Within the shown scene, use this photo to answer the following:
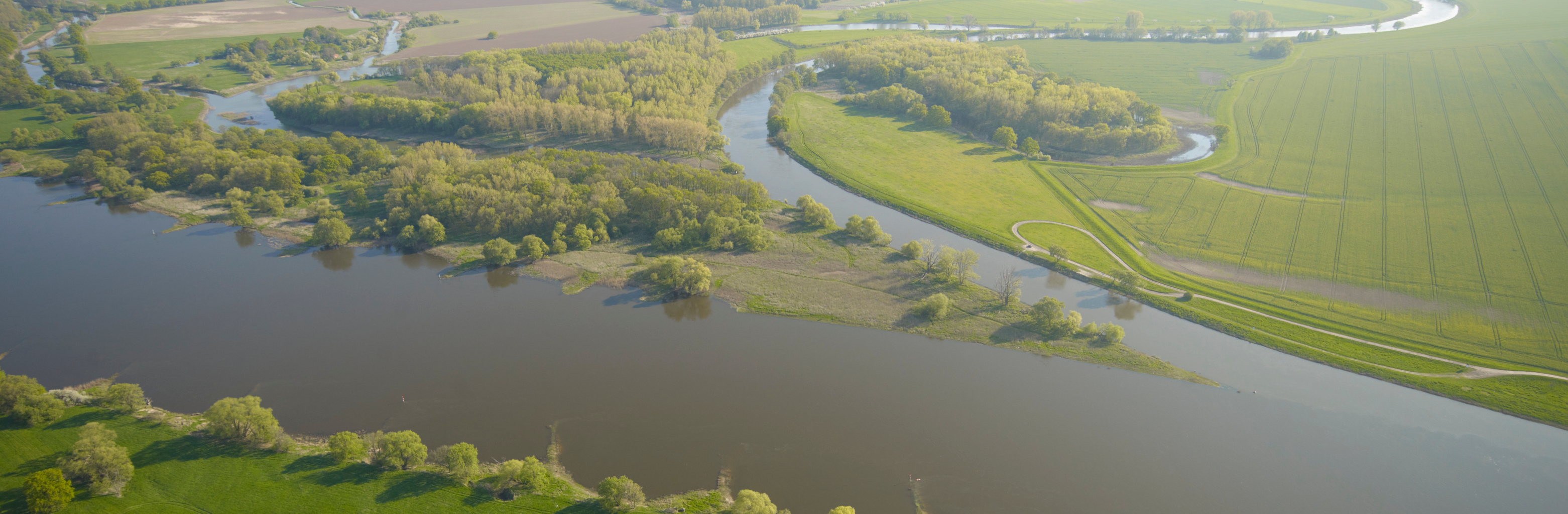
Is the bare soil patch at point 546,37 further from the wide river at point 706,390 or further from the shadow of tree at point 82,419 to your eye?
the shadow of tree at point 82,419

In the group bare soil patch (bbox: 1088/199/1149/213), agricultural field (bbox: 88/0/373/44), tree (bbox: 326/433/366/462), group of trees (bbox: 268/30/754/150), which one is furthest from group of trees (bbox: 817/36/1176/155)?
agricultural field (bbox: 88/0/373/44)

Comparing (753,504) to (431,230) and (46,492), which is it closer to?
(46,492)

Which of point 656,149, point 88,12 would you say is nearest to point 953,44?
point 656,149

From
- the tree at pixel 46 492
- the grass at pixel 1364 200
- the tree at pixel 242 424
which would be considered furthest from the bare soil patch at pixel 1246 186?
the tree at pixel 46 492

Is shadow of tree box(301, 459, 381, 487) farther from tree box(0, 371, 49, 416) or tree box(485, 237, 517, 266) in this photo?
tree box(485, 237, 517, 266)

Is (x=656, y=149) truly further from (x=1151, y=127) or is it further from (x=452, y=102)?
(x=1151, y=127)

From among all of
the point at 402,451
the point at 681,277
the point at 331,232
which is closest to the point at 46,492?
the point at 402,451
